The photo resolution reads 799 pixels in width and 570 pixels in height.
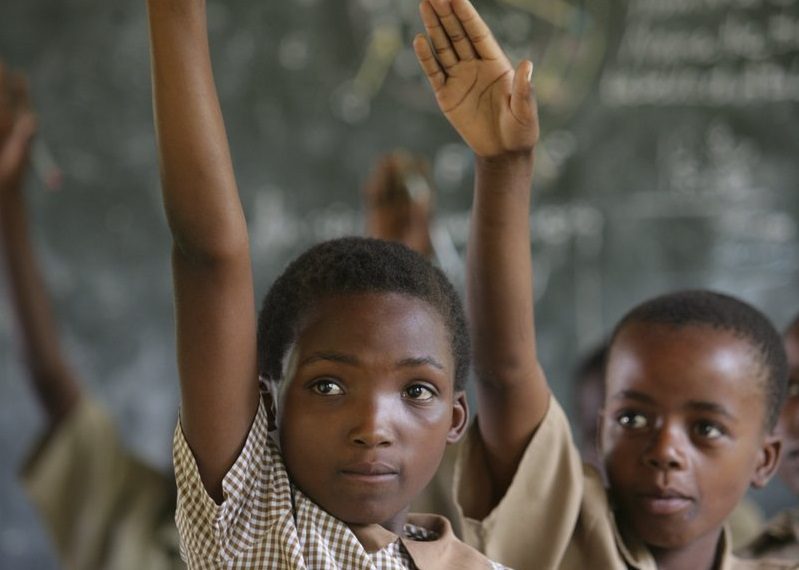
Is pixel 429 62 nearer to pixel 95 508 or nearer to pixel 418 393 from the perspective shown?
pixel 418 393

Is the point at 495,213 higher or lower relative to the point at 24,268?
higher

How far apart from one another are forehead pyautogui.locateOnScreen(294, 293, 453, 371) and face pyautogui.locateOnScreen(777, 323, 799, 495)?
91 cm

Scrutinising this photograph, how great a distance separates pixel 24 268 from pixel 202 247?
4.68ft

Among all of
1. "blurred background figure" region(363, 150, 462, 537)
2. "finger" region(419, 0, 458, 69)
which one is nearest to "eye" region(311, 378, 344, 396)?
"finger" region(419, 0, 458, 69)

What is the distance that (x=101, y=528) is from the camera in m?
2.26

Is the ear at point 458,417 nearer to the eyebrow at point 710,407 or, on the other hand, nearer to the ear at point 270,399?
the ear at point 270,399

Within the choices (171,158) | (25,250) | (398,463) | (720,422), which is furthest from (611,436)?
(25,250)

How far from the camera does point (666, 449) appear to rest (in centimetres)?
138

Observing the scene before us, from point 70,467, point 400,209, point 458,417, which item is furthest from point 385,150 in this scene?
point 458,417

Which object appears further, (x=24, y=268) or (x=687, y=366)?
(x=24, y=268)

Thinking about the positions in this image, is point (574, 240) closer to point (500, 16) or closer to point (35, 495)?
point (500, 16)

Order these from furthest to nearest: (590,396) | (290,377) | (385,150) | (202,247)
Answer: (385,150), (590,396), (290,377), (202,247)

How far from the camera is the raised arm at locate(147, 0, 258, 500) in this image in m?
0.98

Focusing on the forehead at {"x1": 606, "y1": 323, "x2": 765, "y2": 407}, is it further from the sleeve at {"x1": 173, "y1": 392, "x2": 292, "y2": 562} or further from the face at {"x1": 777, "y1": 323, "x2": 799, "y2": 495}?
the sleeve at {"x1": 173, "y1": 392, "x2": 292, "y2": 562}
